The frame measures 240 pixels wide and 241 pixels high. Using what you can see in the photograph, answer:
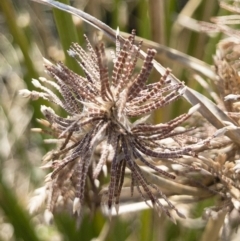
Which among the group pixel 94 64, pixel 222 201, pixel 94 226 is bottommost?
pixel 94 226

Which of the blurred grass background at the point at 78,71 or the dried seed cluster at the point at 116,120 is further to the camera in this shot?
the blurred grass background at the point at 78,71

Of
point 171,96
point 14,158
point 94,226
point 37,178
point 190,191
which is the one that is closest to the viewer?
point 171,96

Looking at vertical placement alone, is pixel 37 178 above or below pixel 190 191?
below

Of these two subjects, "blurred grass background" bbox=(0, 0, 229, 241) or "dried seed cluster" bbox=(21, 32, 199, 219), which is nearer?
"dried seed cluster" bbox=(21, 32, 199, 219)

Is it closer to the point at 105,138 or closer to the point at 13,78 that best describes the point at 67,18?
the point at 105,138

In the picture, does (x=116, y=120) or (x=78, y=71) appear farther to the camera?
(x=78, y=71)

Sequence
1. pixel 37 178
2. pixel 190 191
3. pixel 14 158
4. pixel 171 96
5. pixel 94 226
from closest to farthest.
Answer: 1. pixel 171 96
2. pixel 190 191
3. pixel 94 226
4. pixel 37 178
5. pixel 14 158

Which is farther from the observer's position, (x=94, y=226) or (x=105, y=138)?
(x=94, y=226)

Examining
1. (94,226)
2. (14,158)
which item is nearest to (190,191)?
(94,226)

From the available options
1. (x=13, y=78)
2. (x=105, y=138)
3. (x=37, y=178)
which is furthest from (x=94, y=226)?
(x=13, y=78)
